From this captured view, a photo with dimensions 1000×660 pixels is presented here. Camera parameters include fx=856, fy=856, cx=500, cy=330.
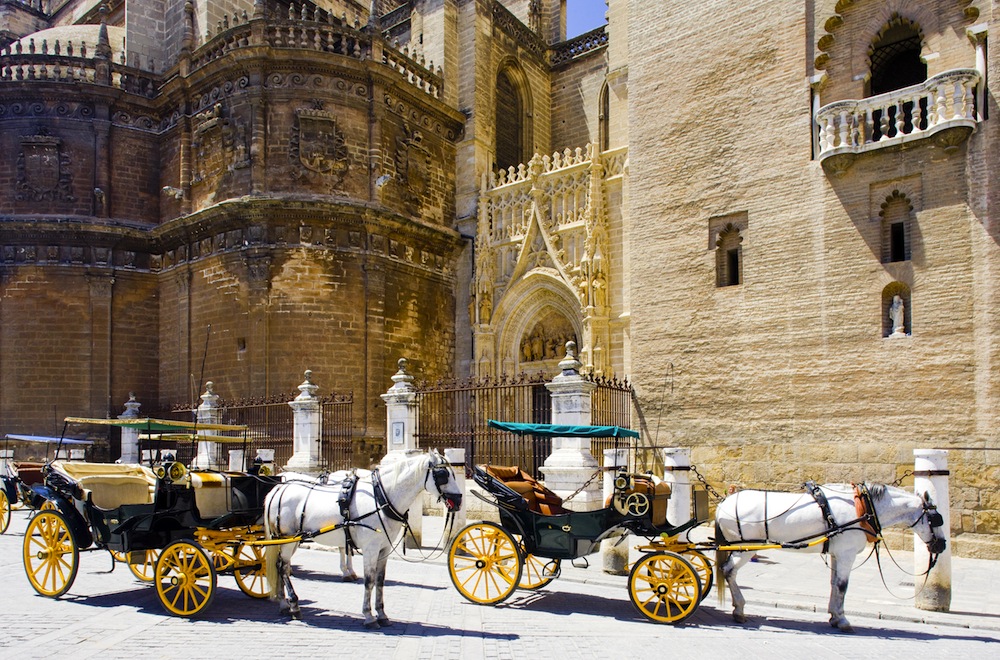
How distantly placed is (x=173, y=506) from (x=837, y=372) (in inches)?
374

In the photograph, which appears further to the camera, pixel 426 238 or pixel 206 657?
pixel 426 238

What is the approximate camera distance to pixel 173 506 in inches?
324

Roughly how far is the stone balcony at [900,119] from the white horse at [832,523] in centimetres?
681

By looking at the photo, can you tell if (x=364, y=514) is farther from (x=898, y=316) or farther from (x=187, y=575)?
(x=898, y=316)

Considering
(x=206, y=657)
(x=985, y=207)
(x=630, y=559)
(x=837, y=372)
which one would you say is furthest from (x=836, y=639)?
(x=985, y=207)

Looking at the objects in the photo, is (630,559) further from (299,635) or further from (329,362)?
(329,362)

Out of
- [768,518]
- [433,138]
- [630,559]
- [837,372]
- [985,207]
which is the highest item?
[433,138]

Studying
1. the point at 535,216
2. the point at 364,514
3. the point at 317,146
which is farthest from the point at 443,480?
the point at 317,146

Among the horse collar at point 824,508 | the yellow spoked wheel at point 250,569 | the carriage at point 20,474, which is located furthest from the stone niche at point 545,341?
the horse collar at point 824,508

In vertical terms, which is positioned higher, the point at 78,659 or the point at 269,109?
the point at 269,109

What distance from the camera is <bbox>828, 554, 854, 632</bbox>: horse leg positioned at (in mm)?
7168

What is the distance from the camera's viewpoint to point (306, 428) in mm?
14922

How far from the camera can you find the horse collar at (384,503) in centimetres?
→ 762

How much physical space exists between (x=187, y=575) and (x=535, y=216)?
12575 mm
